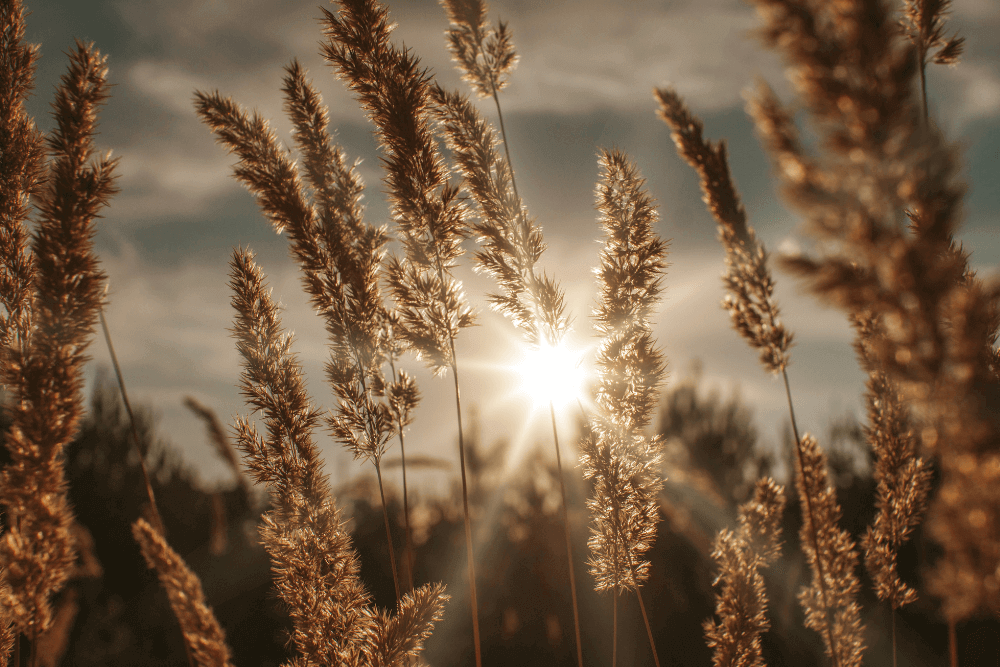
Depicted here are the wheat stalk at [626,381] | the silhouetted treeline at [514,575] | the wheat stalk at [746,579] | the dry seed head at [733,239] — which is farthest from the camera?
the silhouetted treeline at [514,575]

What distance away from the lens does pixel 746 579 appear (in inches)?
73.9

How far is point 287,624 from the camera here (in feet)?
23.4

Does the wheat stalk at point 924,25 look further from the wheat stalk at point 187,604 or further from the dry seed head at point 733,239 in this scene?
the wheat stalk at point 187,604

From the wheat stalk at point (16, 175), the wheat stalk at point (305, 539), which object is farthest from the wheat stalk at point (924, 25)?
the wheat stalk at point (16, 175)

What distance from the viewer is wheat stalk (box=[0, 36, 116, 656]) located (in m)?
1.44

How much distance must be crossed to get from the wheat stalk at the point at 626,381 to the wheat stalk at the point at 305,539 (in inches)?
31.7

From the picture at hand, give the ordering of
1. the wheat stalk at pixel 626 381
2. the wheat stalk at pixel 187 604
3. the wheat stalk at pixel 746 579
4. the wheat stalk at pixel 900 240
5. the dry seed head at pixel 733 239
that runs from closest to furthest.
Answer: the wheat stalk at pixel 900 240 < the dry seed head at pixel 733 239 < the wheat stalk at pixel 187 604 < the wheat stalk at pixel 746 579 < the wheat stalk at pixel 626 381

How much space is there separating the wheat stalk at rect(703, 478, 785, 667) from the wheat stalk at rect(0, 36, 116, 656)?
2.27 metres

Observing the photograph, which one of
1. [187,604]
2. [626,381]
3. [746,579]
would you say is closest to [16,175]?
[187,604]

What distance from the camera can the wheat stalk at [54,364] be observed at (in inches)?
56.9

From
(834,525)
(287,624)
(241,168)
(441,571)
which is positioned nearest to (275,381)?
(241,168)

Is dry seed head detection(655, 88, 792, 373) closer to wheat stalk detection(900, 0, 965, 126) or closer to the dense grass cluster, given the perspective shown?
the dense grass cluster

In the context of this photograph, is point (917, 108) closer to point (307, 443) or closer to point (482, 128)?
point (482, 128)

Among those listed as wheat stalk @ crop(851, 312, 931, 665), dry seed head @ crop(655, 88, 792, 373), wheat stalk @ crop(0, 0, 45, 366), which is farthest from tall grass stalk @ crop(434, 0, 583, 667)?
wheat stalk @ crop(0, 0, 45, 366)
